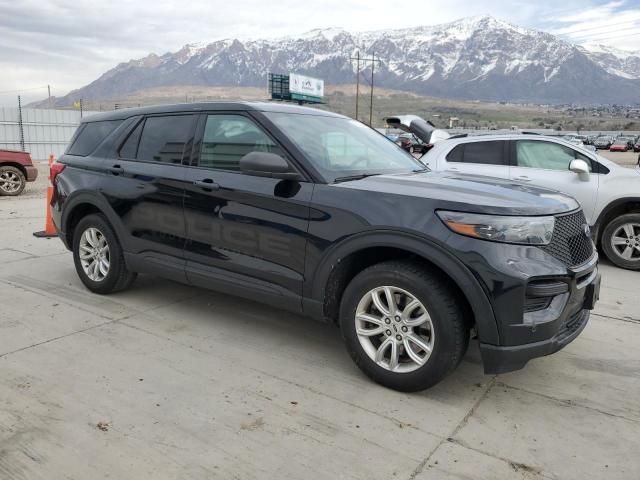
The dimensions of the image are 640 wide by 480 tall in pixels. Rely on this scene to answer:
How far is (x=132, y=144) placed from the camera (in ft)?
16.0

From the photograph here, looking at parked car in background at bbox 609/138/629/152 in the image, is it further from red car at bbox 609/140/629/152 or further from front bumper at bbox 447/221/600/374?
front bumper at bbox 447/221/600/374

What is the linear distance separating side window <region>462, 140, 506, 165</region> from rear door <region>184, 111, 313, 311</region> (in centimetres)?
484

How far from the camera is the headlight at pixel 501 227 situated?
3.06 meters

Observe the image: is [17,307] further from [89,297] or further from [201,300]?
[201,300]

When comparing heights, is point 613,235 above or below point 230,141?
below

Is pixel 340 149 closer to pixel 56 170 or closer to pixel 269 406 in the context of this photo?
pixel 269 406

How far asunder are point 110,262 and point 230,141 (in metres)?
1.71

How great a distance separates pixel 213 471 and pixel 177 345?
1.60m

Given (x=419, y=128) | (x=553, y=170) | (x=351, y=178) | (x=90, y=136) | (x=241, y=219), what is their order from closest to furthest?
1. (x=351, y=178)
2. (x=241, y=219)
3. (x=90, y=136)
4. (x=553, y=170)
5. (x=419, y=128)

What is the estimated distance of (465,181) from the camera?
3.75 m

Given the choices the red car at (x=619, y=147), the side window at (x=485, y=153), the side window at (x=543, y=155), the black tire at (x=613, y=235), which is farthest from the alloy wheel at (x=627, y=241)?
the red car at (x=619, y=147)

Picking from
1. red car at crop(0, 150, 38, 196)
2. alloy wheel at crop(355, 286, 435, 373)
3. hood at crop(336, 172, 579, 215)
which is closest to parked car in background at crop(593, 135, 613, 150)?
red car at crop(0, 150, 38, 196)

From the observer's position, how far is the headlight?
120 inches

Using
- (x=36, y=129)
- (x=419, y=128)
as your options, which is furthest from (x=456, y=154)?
(x=36, y=129)
